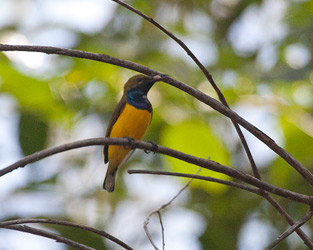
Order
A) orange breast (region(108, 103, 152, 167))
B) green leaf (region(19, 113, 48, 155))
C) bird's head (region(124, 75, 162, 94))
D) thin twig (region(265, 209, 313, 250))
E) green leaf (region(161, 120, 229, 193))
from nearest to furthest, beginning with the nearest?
thin twig (region(265, 209, 313, 250))
green leaf (region(161, 120, 229, 193))
green leaf (region(19, 113, 48, 155))
orange breast (region(108, 103, 152, 167))
bird's head (region(124, 75, 162, 94))

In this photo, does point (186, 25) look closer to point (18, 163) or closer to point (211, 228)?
point (211, 228)

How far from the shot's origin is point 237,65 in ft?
13.8

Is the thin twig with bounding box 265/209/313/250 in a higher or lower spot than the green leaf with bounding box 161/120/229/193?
lower

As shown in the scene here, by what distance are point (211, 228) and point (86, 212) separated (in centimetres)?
125

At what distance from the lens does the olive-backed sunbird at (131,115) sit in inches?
143

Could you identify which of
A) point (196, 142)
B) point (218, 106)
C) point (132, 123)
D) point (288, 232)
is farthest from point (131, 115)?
point (288, 232)

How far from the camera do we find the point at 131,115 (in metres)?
3.66

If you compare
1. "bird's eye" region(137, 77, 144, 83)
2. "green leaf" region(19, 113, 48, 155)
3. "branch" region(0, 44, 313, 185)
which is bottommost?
"branch" region(0, 44, 313, 185)

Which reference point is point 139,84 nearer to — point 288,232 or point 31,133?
point 31,133

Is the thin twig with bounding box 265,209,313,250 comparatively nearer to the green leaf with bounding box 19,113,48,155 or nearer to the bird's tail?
the green leaf with bounding box 19,113,48,155

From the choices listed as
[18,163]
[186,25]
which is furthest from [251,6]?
[18,163]

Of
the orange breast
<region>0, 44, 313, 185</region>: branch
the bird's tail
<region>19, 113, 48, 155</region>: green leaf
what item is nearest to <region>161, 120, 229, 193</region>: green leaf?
the orange breast

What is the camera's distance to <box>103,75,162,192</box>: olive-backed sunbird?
3.62 m

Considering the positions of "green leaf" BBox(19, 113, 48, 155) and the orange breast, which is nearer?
"green leaf" BBox(19, 113, 48, 155)
